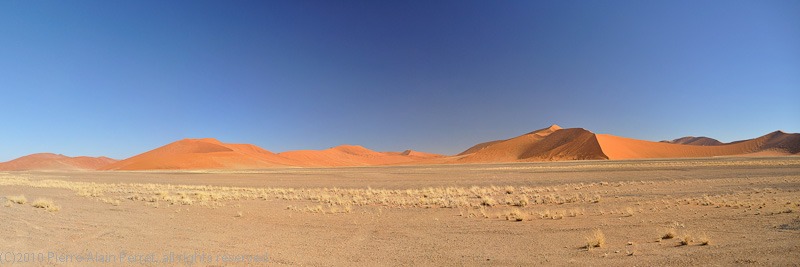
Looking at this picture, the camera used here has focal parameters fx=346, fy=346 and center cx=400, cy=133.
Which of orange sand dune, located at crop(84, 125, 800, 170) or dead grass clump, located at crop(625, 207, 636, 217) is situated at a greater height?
orange sand dune, located at crop(84, 125, 800, 170)

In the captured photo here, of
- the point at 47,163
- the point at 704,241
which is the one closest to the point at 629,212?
the point at 704,241

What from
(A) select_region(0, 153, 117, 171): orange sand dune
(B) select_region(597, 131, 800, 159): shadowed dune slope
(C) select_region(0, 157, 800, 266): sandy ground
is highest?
(A) select_region(0, 153, 117, 171): orange sand dune

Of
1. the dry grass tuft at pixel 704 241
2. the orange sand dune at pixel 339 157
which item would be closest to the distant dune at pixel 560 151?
the orange sand dune at pixel 339 157

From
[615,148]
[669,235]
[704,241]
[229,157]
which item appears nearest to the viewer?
[704,241]

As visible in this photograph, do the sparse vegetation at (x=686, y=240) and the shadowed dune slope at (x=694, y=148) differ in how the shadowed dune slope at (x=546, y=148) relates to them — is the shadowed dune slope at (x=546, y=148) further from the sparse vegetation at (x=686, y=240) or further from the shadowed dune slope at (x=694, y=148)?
the sparse vegetation at (x=686, y=240)

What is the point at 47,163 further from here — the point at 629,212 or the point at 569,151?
the point at 629,212

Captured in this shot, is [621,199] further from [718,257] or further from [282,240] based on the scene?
[282,240]

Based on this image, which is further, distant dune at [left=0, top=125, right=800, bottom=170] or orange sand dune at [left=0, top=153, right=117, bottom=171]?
orange sand dune at [left=0, top=153, right=117, bottom=171]

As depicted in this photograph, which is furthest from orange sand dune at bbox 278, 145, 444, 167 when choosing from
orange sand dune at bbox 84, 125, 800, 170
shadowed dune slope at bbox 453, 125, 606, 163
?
shadowed dune slope at bbox 453, 125, 606, 163

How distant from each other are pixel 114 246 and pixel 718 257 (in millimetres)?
11312

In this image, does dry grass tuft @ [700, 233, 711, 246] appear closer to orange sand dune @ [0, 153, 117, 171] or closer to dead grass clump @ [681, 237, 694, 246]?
dead grass clump @ [681, 237, 694, 246]

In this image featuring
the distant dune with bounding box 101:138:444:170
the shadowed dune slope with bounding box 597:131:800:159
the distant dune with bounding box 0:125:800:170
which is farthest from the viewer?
the distant dune with bounding box 101:138:444:170

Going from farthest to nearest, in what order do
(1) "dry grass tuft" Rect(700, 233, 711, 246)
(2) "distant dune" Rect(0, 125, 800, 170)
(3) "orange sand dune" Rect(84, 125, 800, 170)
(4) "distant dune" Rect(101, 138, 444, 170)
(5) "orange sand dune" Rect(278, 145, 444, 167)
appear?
1. (5) "orange sand dune" Rect(278, 145, 444, 167)
2. (4) "distant dune" Rect(101, 138, 444, 170)
3. (2) "distant dune" Rect(0, 125, 800, 170)
4. (3) "orange sand dune" Rect(84, 125, 800, 170)
5. (1) "dry grass tuft" Rect(700, 233, 711, 246)

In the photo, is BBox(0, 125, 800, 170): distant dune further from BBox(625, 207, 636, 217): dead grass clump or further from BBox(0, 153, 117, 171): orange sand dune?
BBox(625, 207, 636, 217): dead grass clump
